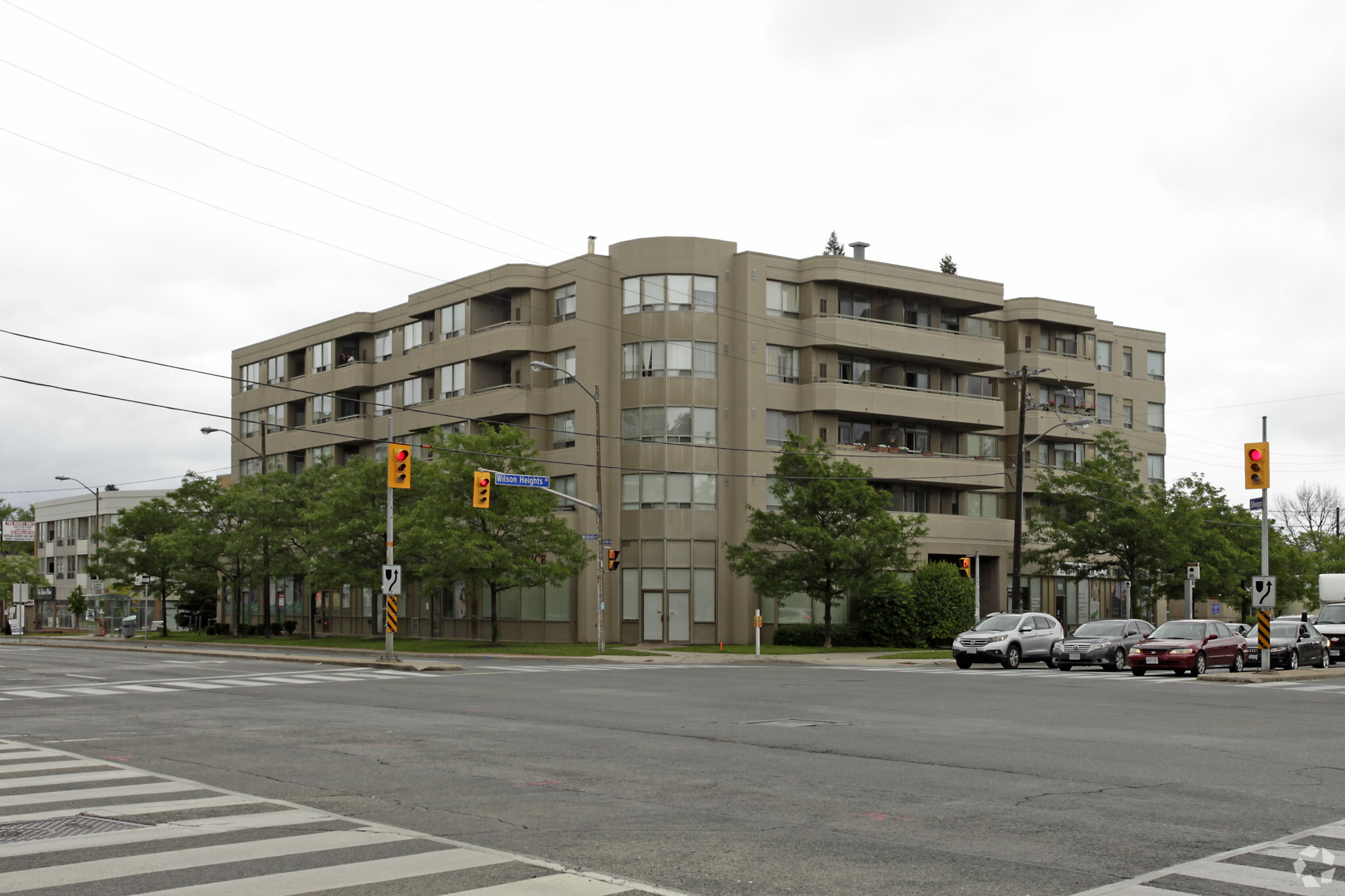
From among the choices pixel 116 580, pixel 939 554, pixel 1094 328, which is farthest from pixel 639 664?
pixel 116 580

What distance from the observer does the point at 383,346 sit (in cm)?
7050

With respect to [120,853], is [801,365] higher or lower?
higher

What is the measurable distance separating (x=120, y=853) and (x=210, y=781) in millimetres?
3900

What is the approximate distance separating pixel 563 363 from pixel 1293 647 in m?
32.6

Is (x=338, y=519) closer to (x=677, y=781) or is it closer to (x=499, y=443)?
(x=499, y=443)

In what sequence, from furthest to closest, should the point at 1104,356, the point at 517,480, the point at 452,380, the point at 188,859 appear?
the point at 1104,356
the point at 452,380
the point at 517,480
the point at 188,859

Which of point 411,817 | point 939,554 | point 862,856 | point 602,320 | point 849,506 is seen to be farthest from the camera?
point 939,554

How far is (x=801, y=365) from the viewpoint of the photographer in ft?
188

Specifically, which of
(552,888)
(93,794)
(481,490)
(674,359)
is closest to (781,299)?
(674,359)

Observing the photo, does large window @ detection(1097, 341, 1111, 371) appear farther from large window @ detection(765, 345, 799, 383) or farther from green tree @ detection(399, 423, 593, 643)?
green tree @ detection(399, 423, 593, 643)

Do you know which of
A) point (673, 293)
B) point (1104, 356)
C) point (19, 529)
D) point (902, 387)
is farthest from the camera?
point (19, 529)

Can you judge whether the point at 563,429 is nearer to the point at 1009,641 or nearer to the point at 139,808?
the point at 1009,641

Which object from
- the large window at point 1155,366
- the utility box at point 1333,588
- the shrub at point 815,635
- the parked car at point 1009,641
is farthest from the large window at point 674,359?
the large window at point 1155,366

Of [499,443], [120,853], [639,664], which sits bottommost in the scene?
[639,664]
